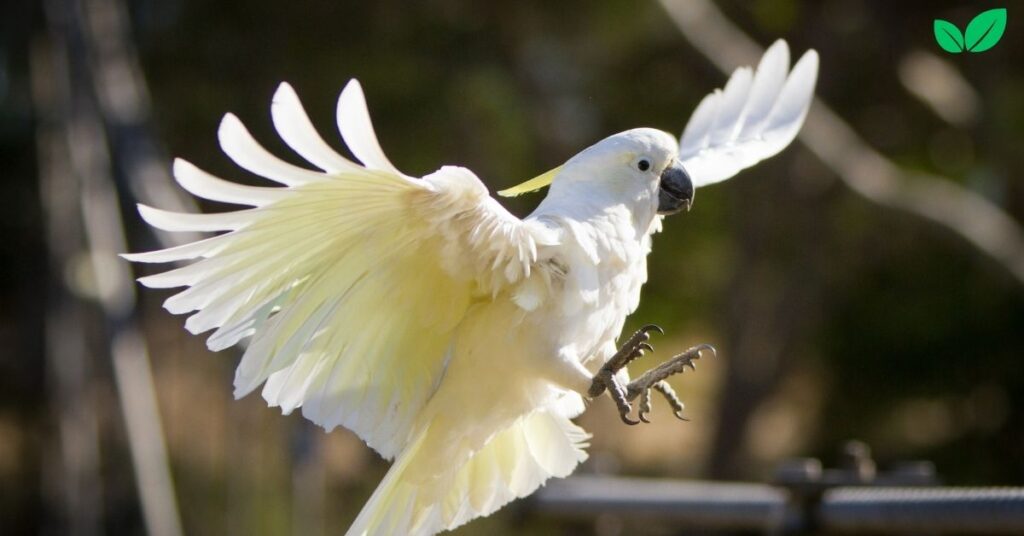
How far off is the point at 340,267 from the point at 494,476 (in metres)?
0.54

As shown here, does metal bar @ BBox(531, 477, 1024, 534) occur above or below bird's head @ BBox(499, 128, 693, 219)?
below

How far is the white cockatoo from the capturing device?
5.20 feet

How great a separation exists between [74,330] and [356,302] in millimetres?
→ 3137

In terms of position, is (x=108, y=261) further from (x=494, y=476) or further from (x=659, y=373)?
(x=659, y=373)

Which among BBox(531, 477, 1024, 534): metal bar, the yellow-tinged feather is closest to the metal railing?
BBox(531, 477, 1024, 534): metal bar

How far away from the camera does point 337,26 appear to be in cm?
520

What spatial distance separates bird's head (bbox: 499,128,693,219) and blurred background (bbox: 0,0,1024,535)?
8.09 feet

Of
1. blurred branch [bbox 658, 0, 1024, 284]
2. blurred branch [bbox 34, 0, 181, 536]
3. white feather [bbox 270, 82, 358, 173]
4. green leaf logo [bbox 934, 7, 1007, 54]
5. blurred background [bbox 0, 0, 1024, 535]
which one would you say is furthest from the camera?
blurred background [bbox 0, 0, 1024, 535]

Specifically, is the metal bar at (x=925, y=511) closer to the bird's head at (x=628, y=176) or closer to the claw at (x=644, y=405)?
the claw at (x=644, y=405)

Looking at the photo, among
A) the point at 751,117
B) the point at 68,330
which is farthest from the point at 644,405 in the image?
the point at 68,330

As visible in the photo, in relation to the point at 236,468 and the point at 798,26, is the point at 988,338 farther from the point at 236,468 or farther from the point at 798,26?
the point at 236,468

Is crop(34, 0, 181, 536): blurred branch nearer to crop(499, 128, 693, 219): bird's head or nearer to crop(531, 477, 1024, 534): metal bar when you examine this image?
crop(531, 477, 1024, 534): metal bar

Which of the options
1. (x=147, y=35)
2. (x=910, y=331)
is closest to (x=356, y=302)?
(x=910, y=331)

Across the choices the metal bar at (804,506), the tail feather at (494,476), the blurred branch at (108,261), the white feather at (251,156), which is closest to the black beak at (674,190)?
the tail feather at (494,476)
